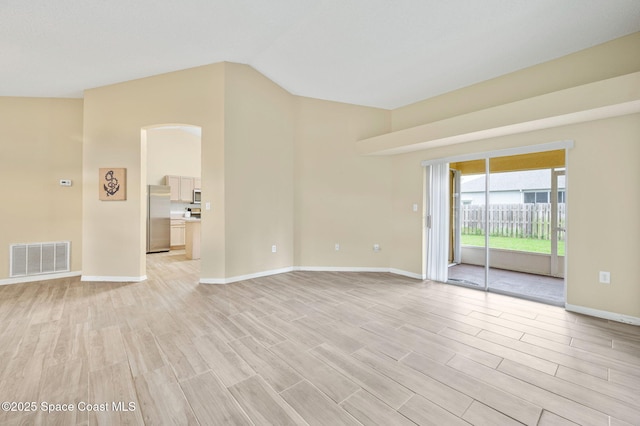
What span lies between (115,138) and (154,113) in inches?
30.5

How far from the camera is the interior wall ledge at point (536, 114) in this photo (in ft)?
8.66

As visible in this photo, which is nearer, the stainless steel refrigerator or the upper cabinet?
the stainless steel refrigerator

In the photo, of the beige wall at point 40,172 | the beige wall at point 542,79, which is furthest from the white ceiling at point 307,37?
the beige wall at point 40,172

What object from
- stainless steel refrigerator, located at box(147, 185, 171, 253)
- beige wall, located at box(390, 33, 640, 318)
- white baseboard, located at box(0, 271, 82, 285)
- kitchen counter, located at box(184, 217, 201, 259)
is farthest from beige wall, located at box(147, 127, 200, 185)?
beige wall, located at box(390, 33, 640, 318)

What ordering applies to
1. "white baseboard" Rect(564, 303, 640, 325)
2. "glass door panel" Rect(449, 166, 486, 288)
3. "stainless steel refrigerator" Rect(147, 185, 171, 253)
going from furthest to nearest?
1. "stainless steel refrigerator" Rect(147, 185, 171, 253)
2. "glass door panel" Rect(449, 166, 486, 288)
3. "white baseboard" Rect(564, 303, 640, 325)

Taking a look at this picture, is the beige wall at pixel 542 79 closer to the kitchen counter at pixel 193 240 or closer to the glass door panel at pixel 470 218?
the glass door panel at pixel 470 218

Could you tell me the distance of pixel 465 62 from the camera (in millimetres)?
3539

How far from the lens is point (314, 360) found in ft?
7.09

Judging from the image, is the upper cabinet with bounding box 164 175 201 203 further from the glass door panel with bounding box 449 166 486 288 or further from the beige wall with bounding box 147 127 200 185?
the glass door panel with bounding box 449 166 486 288

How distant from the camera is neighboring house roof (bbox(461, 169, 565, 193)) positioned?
4.46 meters

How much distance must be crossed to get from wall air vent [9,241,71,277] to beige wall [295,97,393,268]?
4.16 metres

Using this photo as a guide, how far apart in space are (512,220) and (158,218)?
834cm

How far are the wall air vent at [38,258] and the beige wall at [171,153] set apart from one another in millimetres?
3290

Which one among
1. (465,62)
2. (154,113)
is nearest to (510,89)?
(465,62)
